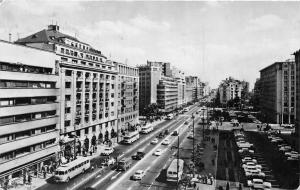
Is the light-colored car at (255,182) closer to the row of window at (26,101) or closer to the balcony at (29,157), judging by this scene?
the balcony at (29,157)

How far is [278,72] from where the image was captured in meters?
130

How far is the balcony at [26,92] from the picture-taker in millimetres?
48131

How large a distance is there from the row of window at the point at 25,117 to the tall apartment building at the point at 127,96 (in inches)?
1599

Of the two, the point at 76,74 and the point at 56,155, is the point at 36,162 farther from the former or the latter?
the point at 76,74

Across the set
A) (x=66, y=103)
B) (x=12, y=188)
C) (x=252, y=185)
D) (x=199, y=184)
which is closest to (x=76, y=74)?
(x=66, y=103)

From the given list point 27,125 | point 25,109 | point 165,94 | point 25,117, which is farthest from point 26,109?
point 165,94

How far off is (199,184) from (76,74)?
3950 centimetres

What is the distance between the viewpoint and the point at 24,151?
52.7 metres

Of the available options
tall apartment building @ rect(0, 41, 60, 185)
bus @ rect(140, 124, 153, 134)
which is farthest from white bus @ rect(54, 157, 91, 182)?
bus @ rect(140, 124, 153, 134)

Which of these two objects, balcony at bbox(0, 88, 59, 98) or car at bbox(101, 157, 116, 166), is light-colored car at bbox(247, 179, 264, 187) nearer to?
car at bbox(101, 157, 116, 166)

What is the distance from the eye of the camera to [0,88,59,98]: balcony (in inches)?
1895

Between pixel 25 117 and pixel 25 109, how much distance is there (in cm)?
174

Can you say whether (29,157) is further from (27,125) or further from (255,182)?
(255,182)

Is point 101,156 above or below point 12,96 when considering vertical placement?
below
